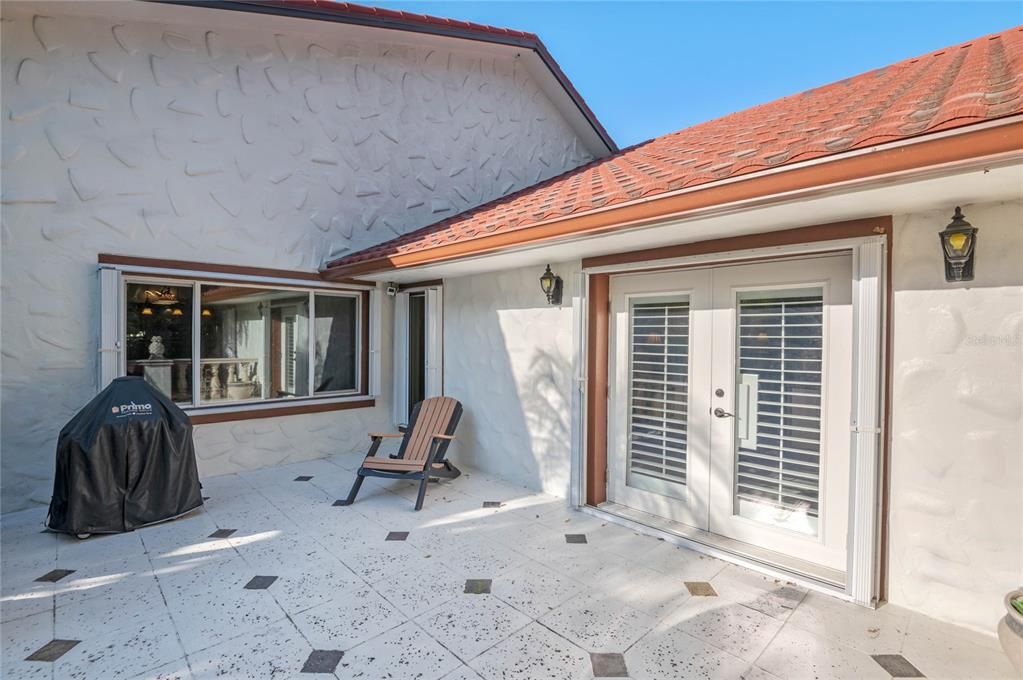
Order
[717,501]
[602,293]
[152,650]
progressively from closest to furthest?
1. [152,650]
2. [717,501]
3. [602,293]

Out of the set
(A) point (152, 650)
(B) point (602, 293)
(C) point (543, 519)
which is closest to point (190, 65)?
(B) point (602, 293)

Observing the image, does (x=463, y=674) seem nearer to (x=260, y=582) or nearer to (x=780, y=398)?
(x=260, y=582)

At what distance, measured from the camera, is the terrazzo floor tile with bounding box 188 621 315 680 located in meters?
2.59

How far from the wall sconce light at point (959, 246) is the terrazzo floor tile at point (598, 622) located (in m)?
2.84

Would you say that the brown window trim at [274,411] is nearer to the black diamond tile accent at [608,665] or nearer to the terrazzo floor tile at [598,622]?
the terrazzo floor tile at [598,622]

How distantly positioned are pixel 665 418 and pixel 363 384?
473 cm

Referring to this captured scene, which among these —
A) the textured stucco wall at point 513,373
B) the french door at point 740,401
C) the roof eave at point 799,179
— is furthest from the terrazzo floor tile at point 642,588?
the roof eave at point 799,179

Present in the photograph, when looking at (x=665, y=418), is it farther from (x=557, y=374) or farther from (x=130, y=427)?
(x=130, y=427)

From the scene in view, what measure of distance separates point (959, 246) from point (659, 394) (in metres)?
2.40

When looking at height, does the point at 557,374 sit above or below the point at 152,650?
above

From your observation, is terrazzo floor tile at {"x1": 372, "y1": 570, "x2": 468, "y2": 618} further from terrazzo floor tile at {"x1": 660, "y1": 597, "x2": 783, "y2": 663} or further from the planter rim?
the planter rim

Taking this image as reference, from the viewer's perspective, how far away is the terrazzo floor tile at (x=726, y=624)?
9.22 ft

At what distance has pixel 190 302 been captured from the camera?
19.6ft

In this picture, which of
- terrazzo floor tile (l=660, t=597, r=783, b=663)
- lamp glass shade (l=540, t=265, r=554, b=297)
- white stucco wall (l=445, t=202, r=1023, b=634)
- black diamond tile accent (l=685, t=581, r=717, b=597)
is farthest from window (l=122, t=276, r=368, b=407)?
white stucco wall (l=445, t=202, r=1023, b=634)
